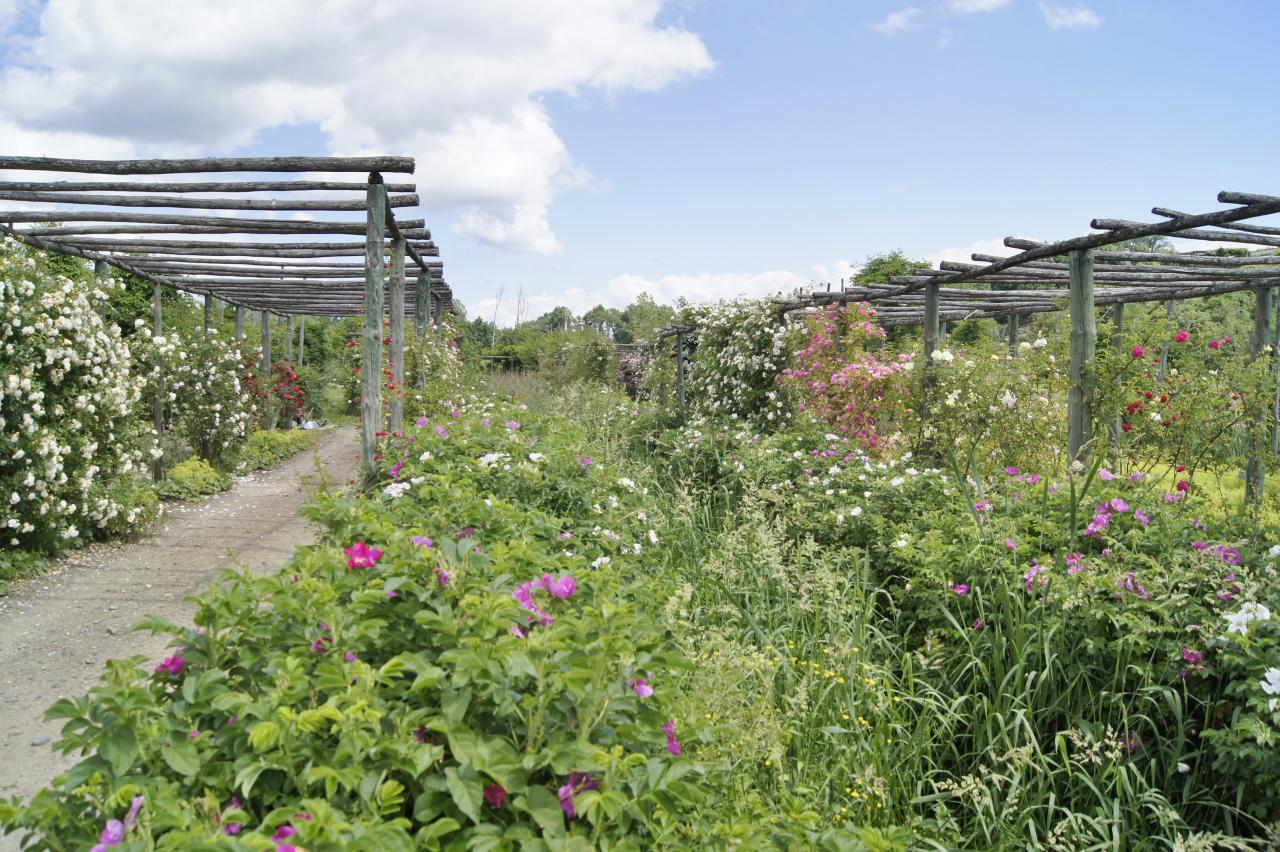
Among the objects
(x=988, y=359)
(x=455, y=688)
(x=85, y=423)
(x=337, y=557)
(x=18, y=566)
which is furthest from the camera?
(x=988, y=359)

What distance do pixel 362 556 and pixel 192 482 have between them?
837 centimetres

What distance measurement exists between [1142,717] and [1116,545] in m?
0.72

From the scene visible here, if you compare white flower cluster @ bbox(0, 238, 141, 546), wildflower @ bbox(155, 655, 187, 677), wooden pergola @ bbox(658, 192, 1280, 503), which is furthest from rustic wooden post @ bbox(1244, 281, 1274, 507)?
white flower cluster @ bbox(0, 238, 141, 546)

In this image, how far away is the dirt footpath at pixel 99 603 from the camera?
3510mm

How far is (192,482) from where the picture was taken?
30.1ft

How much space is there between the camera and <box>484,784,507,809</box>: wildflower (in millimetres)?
1324

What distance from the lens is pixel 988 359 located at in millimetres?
6820

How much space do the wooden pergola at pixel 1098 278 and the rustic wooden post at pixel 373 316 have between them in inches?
175

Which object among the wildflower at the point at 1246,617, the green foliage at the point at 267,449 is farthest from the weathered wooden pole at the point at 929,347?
the green foliage at the point at 267,449

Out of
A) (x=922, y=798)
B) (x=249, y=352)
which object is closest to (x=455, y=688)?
(x=922, y=798)

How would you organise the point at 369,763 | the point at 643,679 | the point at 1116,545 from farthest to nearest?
1. the point at 1116,545
2. the point at 643,679
3. the point at 369,763

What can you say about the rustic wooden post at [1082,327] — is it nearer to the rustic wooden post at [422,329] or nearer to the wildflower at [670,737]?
the wildflower at [670,737]

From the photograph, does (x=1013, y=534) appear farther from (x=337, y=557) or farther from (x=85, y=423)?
(x=85, y=423)

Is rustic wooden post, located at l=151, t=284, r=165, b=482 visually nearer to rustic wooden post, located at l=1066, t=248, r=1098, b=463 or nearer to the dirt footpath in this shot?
the dirt footpath
